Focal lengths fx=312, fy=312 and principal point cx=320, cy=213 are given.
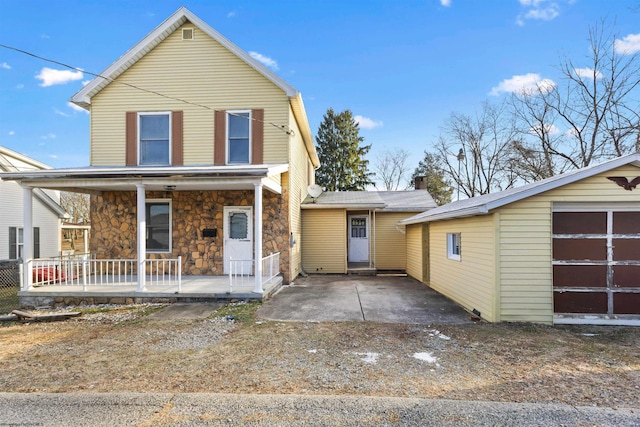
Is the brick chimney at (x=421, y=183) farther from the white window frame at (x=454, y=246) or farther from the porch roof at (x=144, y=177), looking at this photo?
the porch roof at (x=144, y=177)

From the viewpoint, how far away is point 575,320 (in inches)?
230

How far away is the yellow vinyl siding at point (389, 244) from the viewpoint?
13320mm

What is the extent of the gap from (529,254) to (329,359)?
4.30m

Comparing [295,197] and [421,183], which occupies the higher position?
[421,183]

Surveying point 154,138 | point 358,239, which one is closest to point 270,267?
point 154,138

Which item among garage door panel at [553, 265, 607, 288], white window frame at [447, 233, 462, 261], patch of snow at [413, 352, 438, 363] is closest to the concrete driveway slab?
white window frame at [447, 233, 462, 261]

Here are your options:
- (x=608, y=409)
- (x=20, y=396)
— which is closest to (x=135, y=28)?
(x=20, y=396)

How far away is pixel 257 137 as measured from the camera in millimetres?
9539

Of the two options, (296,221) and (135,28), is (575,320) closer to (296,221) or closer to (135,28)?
(296,221)

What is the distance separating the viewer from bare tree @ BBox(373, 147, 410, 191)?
35188 millimetres

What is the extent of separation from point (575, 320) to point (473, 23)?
11.5m

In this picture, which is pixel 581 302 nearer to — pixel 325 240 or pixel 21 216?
pixel 325 240

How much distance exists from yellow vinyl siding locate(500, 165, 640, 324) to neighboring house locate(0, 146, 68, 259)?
14851 millimetres

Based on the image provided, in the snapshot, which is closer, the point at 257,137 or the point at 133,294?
the point at 133,294
